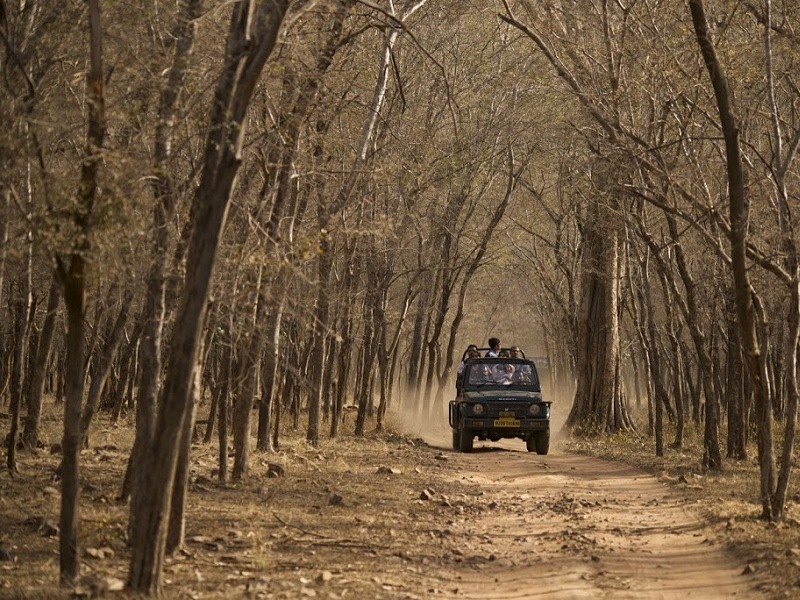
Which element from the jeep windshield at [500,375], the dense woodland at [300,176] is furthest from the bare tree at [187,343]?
the jeep windshield at [500,375]

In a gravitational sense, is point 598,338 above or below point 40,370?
above

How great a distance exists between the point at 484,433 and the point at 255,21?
16.1 metres

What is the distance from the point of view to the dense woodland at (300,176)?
839cm

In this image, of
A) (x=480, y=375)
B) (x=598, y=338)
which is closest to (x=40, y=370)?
(x=480, y=375)

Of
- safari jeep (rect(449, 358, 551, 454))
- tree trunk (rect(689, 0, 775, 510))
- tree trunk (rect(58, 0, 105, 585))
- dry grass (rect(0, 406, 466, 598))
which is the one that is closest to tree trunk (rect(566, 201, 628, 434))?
safari jeep (rect(449, 358, 551, 454))

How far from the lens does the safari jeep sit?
2356cm

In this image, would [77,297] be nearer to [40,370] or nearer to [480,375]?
[40,370]

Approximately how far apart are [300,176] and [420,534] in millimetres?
4146

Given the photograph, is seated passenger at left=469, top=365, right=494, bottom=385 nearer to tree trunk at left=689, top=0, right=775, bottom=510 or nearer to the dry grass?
the dry grass

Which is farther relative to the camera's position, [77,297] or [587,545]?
[587,545]

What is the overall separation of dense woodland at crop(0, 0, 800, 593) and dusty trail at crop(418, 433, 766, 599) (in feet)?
5.25

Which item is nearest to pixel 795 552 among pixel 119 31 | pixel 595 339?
pixel 119 31

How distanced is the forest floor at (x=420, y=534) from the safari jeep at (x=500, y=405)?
401cm

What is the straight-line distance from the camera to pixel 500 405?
77.3ft
